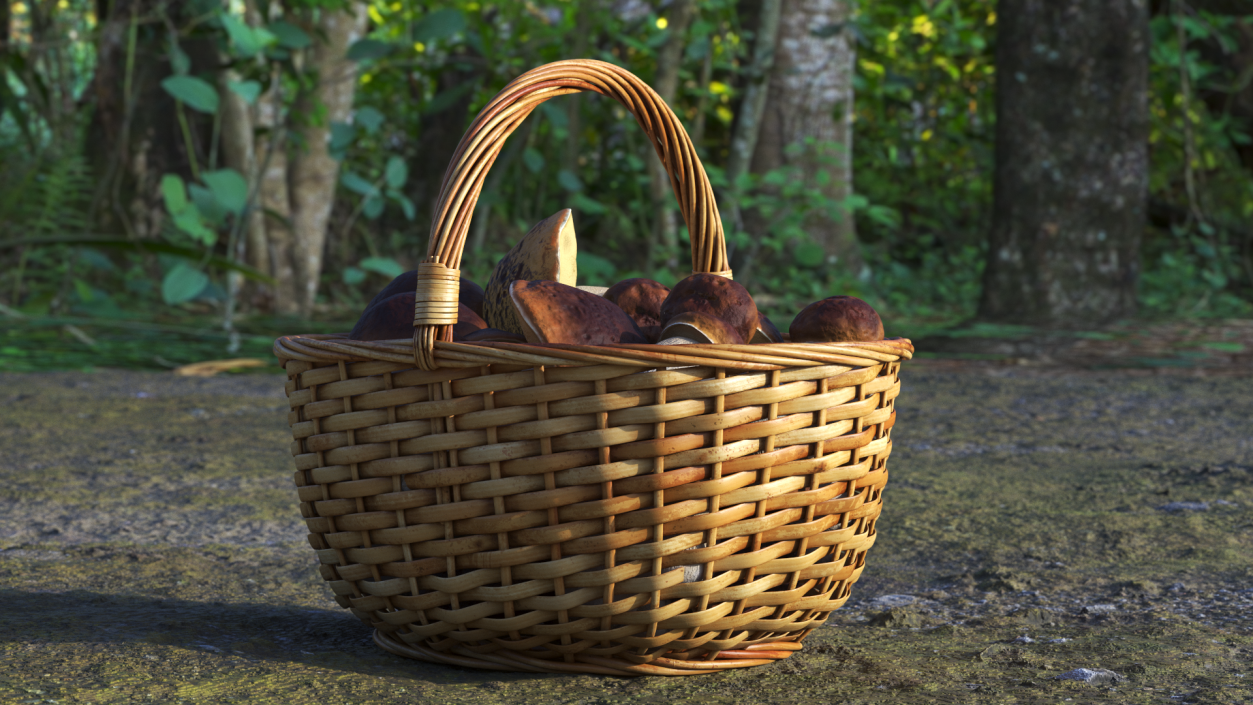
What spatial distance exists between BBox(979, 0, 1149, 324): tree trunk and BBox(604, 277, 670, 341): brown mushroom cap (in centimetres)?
369

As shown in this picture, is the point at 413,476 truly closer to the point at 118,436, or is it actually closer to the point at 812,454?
the point at 812,454

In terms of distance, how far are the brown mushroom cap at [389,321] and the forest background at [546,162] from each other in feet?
8.87

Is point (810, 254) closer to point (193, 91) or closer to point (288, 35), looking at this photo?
point (288, 35)

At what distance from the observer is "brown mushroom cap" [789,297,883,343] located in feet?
4.06

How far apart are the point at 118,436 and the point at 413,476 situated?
1.79 metres

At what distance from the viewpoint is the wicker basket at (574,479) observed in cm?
105

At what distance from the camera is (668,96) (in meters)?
5.55

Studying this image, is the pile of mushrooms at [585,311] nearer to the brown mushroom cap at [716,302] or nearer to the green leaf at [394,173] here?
the brown mushroom cap at [716,302]

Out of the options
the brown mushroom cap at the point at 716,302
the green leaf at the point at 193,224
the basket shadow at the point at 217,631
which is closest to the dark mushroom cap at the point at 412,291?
the brown mushroom cap at the point at 716,302

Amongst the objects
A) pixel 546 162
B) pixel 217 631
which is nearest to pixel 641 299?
pixel 217 631

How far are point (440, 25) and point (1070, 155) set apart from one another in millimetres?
2694

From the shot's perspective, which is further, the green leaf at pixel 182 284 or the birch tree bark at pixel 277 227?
the birch tree bark at pixel 277 227

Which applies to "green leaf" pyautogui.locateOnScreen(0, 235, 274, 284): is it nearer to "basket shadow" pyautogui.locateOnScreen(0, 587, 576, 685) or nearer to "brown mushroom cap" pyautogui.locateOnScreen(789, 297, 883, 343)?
→ "basket shadow" pyautogui.locateOnScreen(0, 587, 576, 685)

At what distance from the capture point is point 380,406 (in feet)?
3.61
